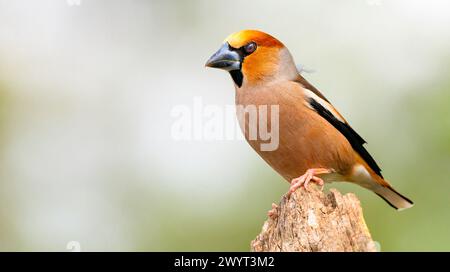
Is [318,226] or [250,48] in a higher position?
[250,48]

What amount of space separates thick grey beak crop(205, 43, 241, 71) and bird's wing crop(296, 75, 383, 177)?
46cm

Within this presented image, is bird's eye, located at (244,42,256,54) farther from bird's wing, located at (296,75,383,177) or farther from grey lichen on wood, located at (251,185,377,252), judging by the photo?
grey lichen on wood, located at (251,185,377,252)

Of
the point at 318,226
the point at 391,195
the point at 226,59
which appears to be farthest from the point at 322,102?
the point at 318,226

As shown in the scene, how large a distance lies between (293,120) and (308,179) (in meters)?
0.51

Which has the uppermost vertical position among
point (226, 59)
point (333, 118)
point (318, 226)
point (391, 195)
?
point (226, 59)

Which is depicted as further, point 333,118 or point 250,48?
point 250,48

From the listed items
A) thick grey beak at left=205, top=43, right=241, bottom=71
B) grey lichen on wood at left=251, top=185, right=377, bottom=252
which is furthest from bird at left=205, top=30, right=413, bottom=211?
grey lichen on wood at left=251, top=185, right=377, bottom=252

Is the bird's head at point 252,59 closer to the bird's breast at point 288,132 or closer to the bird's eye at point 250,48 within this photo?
the bird's eye at point 250,48

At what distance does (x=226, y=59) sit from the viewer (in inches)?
198

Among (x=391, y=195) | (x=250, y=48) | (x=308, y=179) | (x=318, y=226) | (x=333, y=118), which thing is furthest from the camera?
(x=391, y=195)

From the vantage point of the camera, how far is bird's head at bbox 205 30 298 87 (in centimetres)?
502

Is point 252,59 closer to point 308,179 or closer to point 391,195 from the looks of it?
point 308,179
